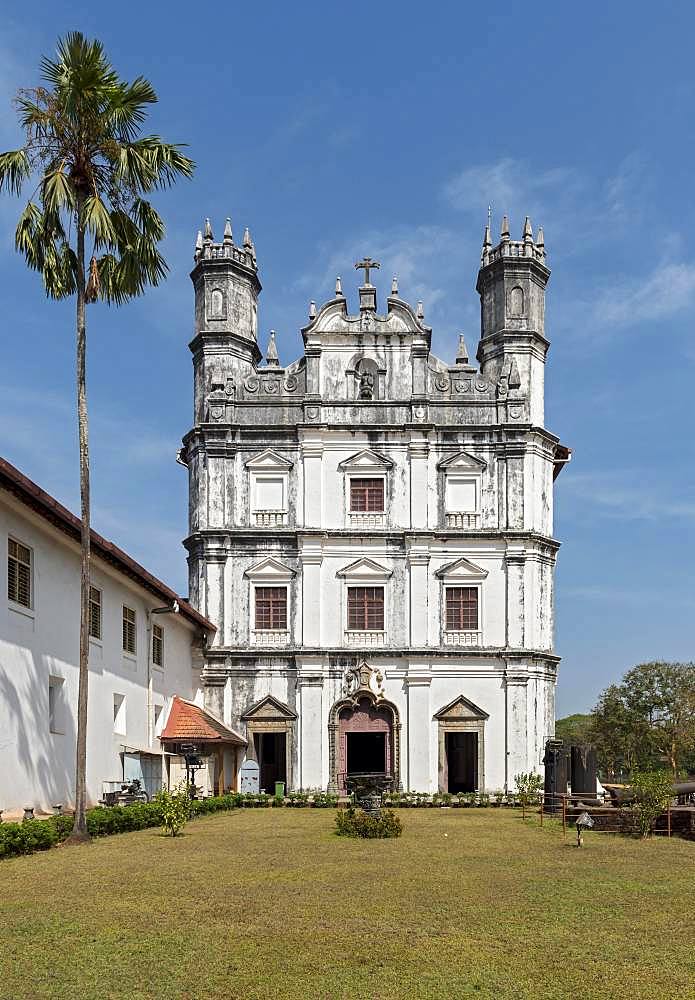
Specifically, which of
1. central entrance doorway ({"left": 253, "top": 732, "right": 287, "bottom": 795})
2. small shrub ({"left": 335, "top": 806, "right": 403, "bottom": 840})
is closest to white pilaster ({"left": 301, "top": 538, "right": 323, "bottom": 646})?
central entrance doorway ({"left": 253, "top": 732, "right": 287, "bottom": 795})

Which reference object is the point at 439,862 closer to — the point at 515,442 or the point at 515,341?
the point at 515,442

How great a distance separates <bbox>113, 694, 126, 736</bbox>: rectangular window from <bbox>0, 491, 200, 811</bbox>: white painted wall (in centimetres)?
17

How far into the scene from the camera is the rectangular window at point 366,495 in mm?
36781

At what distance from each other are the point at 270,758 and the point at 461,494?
11031mm

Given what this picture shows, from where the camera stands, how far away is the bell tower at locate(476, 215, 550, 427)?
37844 millimetres

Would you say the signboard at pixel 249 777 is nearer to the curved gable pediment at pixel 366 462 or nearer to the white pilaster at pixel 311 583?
the white pilaster at pixel 311 583

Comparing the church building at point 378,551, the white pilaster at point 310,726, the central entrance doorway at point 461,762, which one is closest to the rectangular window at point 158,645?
the church building at point 378,551

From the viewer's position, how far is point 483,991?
25.2 ft

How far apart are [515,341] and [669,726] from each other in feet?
82.7

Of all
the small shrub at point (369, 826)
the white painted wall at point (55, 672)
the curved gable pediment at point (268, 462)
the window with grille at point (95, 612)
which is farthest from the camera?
the curved gable pediment at point (268, 462)

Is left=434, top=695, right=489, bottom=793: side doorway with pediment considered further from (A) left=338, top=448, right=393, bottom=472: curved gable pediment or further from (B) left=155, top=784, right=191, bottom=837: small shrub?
(B) left=155, top=784, right=191, bottom=837: small shrub

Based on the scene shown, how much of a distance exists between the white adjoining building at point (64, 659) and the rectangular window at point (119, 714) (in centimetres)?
4

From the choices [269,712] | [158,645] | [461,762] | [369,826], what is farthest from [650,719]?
[369,826]

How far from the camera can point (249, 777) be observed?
3503 centimetres
